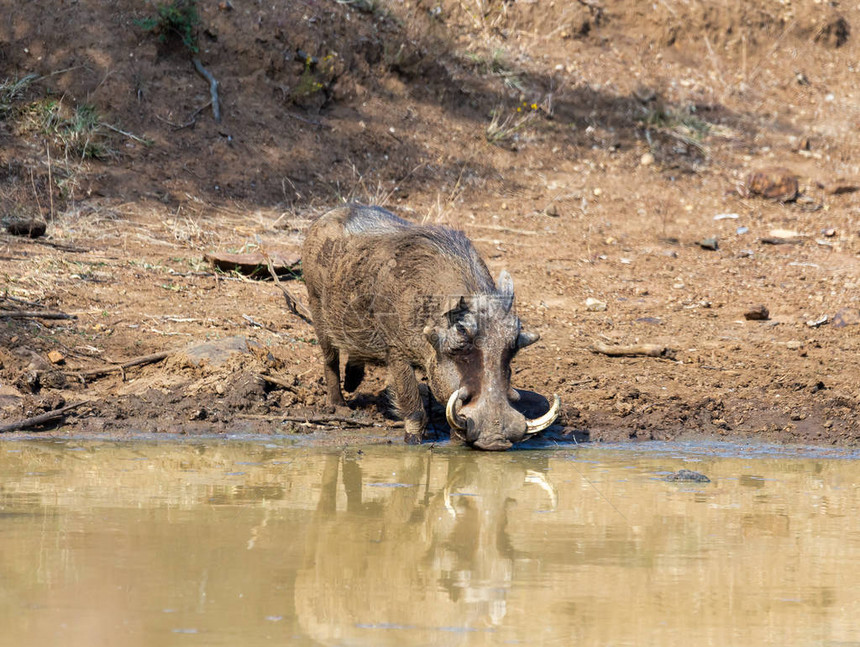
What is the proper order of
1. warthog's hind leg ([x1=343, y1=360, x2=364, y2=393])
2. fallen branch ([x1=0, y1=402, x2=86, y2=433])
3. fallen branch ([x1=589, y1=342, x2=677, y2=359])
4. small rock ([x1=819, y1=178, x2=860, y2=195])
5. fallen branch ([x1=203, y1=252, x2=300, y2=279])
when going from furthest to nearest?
small rock ([x1=819, y1=178, x2=860, y2=195]) < fallen branch ([x1=203, y1=252, x2=300, y2=279]) < fallen branch ([x1=589, y1=342, x2=677, y2=359]) < warthog's hind leg ([x1=343, y1=360, x2=364, y2=393]) < fallen branch ([x1=0, y1=402, x2=86, y2=433])

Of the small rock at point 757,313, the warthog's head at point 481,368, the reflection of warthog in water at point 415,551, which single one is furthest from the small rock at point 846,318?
the reflection of warthog in water at point 415,551

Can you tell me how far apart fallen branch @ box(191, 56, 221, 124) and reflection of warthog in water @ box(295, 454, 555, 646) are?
20.2 feet

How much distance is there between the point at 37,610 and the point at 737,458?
367cm

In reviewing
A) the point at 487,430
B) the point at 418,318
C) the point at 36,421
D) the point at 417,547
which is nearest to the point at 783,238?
the point at 418,318

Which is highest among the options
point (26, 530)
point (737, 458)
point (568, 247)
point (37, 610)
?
point (37, 610)

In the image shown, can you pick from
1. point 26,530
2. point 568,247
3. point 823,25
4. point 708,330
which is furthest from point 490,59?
point 26,530

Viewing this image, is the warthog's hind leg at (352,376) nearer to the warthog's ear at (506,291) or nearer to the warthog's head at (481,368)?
the warthog's head at (481,368)

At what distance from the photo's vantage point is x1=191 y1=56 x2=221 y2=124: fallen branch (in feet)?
35.4

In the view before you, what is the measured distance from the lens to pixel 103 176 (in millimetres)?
9688

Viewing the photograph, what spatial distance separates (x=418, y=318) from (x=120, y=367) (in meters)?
1.83

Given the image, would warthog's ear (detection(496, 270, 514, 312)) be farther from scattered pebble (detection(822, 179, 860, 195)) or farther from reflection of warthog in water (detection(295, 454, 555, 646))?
scattered pebble (detection(822, 179, 860, 195))

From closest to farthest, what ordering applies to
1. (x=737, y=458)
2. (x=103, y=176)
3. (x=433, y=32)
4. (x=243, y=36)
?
(x=737, y=458) → (x=103, y=176) → (x=243, y=36) → (x=433, y=32)

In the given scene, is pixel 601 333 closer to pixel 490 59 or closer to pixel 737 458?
pixel 737 458

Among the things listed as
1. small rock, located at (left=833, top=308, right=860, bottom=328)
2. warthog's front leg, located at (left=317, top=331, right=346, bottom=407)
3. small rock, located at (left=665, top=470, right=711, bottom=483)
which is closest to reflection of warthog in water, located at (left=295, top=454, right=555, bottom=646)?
small rock, located at (left=665, top=470, right=711, bottom=483)
